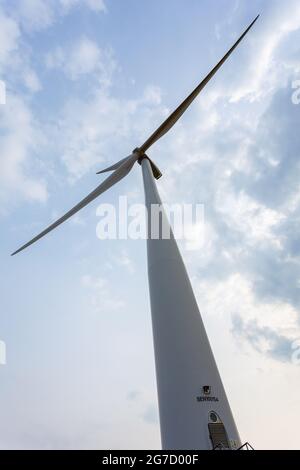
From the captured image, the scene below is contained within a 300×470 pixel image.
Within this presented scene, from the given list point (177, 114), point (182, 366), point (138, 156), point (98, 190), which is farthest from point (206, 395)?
point (177, 114)

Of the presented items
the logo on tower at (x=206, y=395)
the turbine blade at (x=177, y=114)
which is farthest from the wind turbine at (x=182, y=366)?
the turbine blade at (x=177, y=114)

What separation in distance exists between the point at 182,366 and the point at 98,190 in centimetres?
1938

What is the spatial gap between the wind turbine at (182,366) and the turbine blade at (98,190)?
11.0 metres

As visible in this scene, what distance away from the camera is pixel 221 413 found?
48.6 ft

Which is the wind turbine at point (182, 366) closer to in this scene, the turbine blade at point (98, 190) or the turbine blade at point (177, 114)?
the turbine blade at point (98, 190)

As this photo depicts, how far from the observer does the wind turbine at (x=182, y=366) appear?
46.2ft

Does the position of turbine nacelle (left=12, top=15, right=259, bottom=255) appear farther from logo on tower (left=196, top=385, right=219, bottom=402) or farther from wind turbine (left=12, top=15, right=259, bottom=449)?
logo on tower (left=196, top=385, right=219, bottom=402)

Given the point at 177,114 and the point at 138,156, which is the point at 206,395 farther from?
the point at 177,114

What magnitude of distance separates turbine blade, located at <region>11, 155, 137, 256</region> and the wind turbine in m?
11.0

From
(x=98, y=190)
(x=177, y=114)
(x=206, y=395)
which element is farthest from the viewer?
(x=177, y=114)

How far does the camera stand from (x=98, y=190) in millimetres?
31234

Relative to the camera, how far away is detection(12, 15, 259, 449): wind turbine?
46.2 feet
